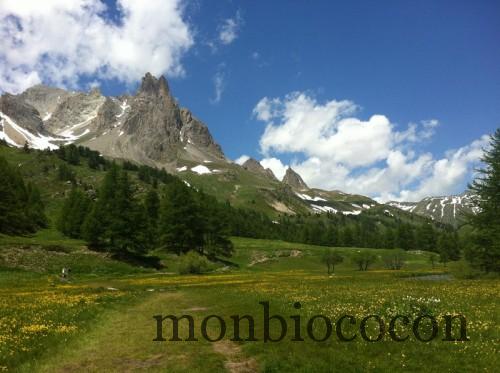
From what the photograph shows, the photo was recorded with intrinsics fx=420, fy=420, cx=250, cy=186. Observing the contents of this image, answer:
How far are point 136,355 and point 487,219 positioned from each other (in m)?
47.0

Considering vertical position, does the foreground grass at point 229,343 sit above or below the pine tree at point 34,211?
below

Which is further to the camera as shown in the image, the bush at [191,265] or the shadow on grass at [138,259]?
the shadow on grass at [138,259]

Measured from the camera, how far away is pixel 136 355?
1478cm

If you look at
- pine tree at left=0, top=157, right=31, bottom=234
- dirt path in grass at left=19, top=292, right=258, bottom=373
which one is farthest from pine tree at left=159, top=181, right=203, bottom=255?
dirt path in grass at left=19, top=292, right=258, bottom=373

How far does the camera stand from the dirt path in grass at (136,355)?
13.1 metres

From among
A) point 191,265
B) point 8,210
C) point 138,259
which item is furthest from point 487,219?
point 8,210

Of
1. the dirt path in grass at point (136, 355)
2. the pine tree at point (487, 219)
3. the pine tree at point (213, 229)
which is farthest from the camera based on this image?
the pine tree at point (213, 229)

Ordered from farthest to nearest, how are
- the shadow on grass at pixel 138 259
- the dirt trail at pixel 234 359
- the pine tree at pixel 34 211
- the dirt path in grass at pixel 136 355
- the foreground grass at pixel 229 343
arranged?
the pine tree at pixel 34 211
the shadow on grass at pixel 138 259
the dirt path in grass at pixel 136 355
the dirt trail at pixel 234 359
the foreground grass at pixel 229 343

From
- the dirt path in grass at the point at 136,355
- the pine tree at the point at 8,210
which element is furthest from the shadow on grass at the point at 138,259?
the dirt path in grass at the point at 136,355

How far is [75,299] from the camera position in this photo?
2833 cm

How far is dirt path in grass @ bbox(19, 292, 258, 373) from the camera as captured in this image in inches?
516

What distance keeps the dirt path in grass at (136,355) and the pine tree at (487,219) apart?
41.8 metres

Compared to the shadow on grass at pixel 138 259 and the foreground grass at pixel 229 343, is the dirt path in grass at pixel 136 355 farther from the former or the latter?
the shadow on grass at pixel 138 259

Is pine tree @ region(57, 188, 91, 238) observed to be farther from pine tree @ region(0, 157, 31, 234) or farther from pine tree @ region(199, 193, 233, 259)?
pine tree @ region(199, 193, 233, 259)
